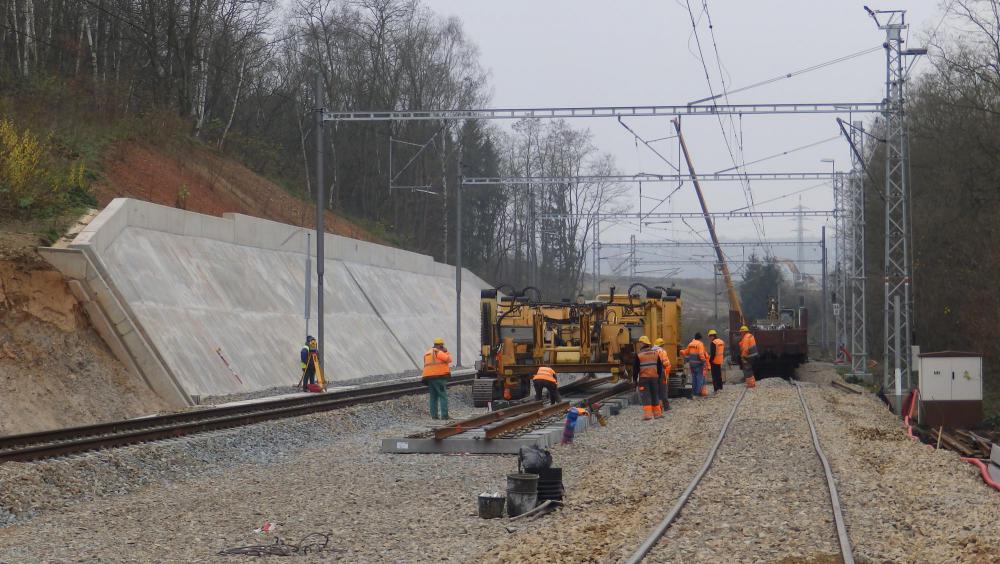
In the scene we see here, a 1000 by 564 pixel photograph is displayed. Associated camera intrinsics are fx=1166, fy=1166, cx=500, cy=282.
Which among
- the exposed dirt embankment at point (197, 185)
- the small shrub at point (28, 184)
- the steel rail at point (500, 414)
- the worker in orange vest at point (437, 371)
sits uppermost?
the exposed dirt embankment at point (197, 185)

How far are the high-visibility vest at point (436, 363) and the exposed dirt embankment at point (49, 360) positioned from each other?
5.53 meters

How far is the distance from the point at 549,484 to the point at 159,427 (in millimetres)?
8012

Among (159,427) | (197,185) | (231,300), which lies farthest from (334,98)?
(159,427)

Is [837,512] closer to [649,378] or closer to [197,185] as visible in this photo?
[649,378]

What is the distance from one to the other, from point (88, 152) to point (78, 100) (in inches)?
152

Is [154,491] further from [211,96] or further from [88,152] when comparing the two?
[211,96]

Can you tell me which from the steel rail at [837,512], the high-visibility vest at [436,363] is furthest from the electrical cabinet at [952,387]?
the high-visibility vest at [436,363]

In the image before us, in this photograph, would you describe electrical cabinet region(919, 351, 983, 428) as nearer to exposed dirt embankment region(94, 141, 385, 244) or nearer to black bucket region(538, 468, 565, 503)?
black bucket region(538, 468, 565, 503)

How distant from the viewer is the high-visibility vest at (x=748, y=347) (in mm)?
33219

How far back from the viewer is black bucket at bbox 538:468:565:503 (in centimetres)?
1176

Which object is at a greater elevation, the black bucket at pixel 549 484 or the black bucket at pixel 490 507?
the black bucket at pixel 549 484

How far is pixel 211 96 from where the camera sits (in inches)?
2175

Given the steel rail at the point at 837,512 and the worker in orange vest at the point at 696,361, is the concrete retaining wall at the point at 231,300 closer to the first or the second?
the worker in orange vest at the point at 696,361

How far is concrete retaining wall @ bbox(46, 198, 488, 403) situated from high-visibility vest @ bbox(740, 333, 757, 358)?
11327 millimetres
